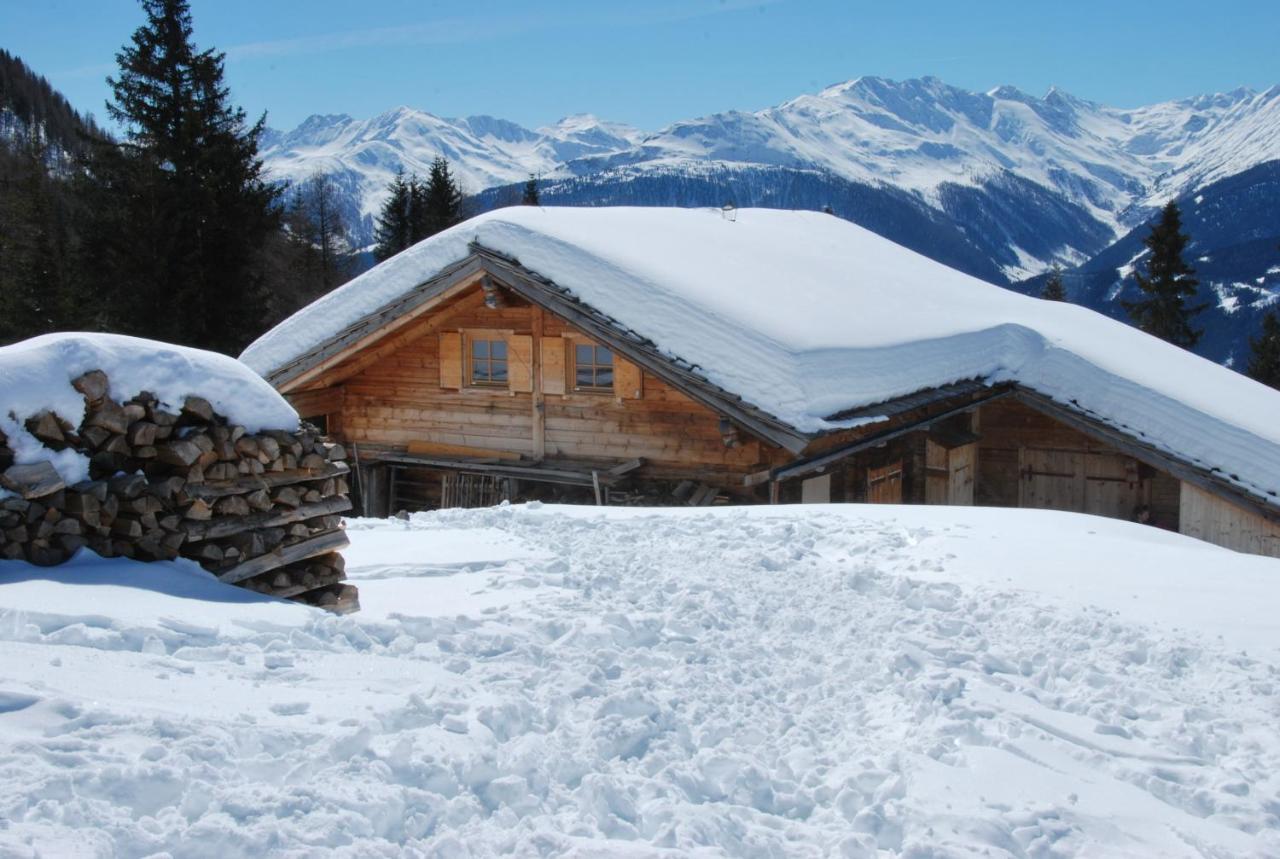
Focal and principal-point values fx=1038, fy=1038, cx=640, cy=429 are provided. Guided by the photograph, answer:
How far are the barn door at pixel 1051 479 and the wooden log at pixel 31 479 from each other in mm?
15454

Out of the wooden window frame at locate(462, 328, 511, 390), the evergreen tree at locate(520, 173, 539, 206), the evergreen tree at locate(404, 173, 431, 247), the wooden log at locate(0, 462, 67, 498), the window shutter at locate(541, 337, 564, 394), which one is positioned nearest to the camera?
the wooden log at locate(0, 462, 67, 498)

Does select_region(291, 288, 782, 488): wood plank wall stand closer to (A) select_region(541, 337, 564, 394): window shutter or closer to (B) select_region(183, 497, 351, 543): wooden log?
(A) select_region(541, 337, 564, 394): window shutter

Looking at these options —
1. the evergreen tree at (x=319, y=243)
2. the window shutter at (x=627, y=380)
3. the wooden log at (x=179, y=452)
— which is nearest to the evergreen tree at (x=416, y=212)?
the evergreen tree at (x=319, y=243)

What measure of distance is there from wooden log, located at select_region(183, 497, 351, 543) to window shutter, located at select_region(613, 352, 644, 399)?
7956 millimetres

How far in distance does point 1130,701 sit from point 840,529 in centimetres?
353

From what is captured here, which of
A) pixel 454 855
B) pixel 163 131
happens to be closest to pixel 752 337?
pixel 454 855

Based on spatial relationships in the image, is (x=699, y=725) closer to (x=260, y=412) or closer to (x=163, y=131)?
(x=260, y=412)

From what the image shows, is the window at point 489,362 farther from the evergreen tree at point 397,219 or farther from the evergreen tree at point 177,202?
the evergreen tree at point 397,219

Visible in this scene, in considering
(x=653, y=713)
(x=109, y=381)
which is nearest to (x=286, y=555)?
(x=109, y=381)

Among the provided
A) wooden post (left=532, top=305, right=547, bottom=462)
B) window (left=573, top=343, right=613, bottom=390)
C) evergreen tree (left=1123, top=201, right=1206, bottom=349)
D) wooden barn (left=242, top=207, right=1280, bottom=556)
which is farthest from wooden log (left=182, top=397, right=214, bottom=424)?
evergreen tree (left=1123, top=201, right=1206, bottom=349)

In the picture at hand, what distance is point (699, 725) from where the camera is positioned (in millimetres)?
4703

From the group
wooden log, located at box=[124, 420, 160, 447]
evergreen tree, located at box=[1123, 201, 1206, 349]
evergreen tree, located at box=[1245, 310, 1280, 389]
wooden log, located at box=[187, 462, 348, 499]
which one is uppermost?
evergreen tree, located at box=[1123, 201, 1206, 349]

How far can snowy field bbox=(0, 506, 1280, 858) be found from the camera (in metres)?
3.64

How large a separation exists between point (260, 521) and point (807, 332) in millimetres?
9849
